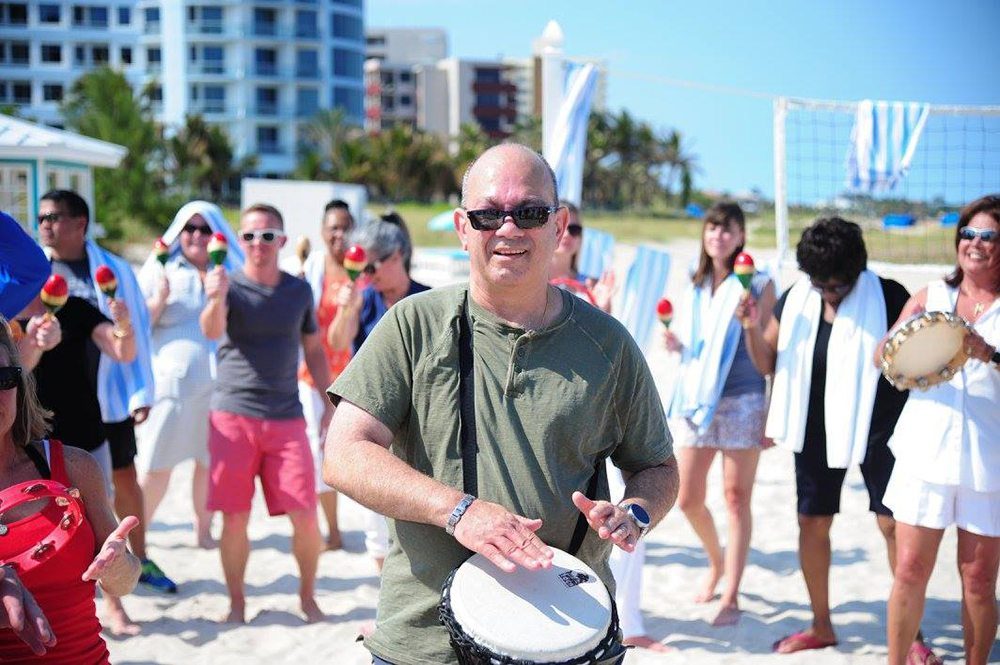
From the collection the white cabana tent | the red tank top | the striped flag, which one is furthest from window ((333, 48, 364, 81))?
the red tank top

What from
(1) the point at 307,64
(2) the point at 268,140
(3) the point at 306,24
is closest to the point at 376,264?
(2) the point at 268,140

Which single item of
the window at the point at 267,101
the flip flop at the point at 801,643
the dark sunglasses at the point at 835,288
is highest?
the window at the point at 267,101

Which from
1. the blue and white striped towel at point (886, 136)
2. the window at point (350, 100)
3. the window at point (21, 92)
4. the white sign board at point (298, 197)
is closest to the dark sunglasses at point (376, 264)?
the blue and white striped towel at point (886, 136)

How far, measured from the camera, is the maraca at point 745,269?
4.84m

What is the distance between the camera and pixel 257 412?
5.04 metres

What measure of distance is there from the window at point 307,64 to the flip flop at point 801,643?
264 ft

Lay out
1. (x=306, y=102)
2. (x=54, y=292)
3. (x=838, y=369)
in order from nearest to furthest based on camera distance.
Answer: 1. (x=54, y=292)
2. (x=838, y=369)
3. (x=306, y=102)

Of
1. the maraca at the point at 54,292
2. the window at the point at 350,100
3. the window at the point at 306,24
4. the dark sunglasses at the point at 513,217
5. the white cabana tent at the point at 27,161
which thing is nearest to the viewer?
the dark sunglasses at the point at 513,217

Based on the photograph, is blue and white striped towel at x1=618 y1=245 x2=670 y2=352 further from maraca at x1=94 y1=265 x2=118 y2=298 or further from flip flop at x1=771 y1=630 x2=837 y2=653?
maraca at x1=94 y1=265 x2=118 y2=298

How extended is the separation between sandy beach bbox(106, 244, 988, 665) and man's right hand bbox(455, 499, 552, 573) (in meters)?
2.92

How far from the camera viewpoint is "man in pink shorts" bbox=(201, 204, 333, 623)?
502 cm

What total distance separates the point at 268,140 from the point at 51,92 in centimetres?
1626

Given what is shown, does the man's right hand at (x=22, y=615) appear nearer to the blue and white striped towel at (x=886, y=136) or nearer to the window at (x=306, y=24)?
the blue and white striped towel at (x=886, y=136)

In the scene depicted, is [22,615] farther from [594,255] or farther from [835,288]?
[594,255]
